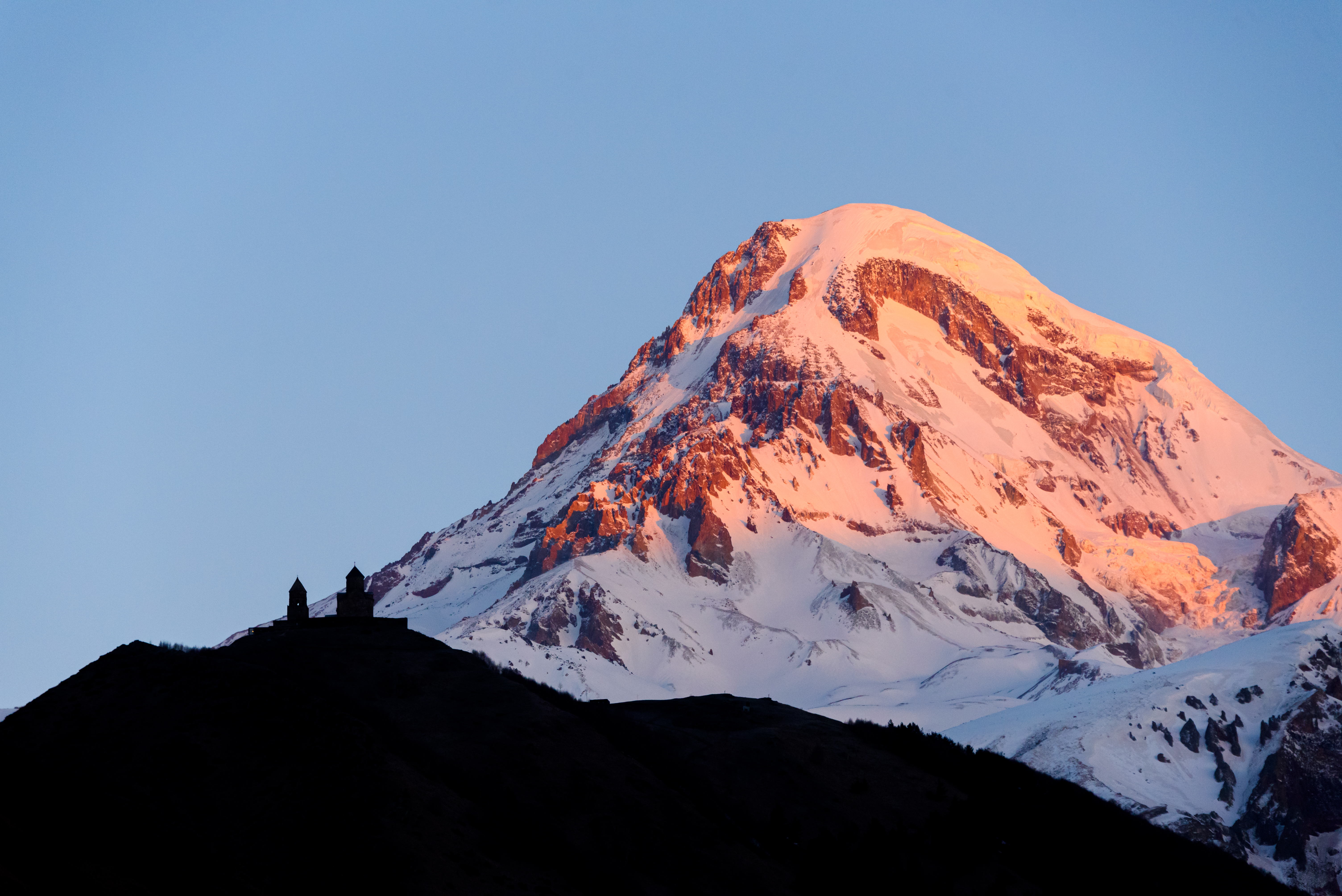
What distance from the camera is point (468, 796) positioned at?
3740 inches

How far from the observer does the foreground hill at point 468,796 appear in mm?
78062

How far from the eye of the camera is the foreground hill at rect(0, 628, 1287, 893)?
7806 centimetres

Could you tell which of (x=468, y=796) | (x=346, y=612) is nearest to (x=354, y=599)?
(x=346, y=612)

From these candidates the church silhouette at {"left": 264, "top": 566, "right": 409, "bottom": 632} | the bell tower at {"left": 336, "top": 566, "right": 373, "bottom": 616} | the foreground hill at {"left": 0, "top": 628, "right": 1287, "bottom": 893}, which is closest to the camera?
the foreground hill at {"left": 0, "top": 628, "right": 1287, "bottom": 893}

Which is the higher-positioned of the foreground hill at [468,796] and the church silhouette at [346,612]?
the church silhouette at [346,612]

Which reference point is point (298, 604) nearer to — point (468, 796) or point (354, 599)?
point (354, 599)

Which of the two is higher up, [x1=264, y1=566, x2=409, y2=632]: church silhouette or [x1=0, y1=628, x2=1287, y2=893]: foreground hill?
[x1=264, y1=566, x2=409, y2=632]: church silhouette

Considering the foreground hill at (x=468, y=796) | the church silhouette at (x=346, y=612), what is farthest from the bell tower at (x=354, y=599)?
the foreground hill at (x=468, y=796)

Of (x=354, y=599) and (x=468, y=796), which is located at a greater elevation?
(x=354, y=599)

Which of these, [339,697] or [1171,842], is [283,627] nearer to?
[339,697]

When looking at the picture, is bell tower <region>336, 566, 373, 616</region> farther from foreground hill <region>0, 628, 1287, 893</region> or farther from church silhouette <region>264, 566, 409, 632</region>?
foreground hill <region>0, 628, 1287, 893</region>

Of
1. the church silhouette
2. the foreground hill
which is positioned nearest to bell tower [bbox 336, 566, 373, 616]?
the church silhouette

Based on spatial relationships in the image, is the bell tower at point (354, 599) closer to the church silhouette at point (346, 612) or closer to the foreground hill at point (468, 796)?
the church silhouette at point (346, 612)

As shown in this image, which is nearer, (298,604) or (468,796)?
(468,796)
